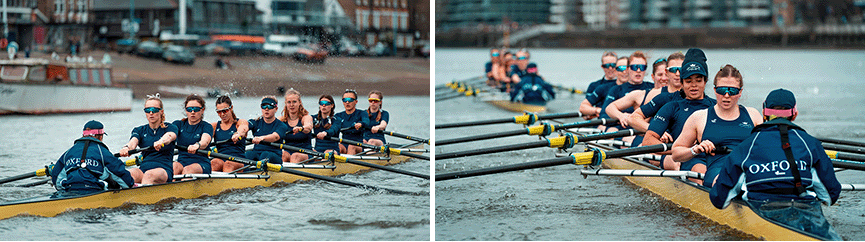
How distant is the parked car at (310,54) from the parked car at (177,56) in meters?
5.05

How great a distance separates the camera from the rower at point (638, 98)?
848cm

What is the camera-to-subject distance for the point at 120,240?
22.9 feet

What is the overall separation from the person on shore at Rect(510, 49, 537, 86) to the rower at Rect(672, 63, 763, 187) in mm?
12430

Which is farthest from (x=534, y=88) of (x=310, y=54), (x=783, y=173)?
(x=310, y=54)

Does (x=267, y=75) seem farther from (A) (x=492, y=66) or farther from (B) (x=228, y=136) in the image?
(B) (x=228, y=136)

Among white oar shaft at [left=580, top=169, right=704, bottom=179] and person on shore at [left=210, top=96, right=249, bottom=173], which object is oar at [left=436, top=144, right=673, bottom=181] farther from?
person on shore at [left=210, top=96, right=249, bottom=173]

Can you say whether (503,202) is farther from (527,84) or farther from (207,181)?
(527,84)

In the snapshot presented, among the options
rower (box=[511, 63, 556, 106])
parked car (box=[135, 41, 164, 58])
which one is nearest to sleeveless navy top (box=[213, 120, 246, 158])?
rower (box=[511, 63, 556, 106])

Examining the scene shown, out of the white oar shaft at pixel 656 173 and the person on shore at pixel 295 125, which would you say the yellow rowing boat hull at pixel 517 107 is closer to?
the person on shore at pixel 295 125

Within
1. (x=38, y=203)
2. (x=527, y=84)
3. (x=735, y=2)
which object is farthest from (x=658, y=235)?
(x=735, y=2)

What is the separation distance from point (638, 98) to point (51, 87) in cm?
1776

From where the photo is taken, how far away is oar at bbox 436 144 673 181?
6727mm

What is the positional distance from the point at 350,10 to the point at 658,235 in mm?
25095

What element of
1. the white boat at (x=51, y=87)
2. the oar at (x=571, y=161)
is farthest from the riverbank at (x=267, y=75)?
the oar at (x=571, y=161)
